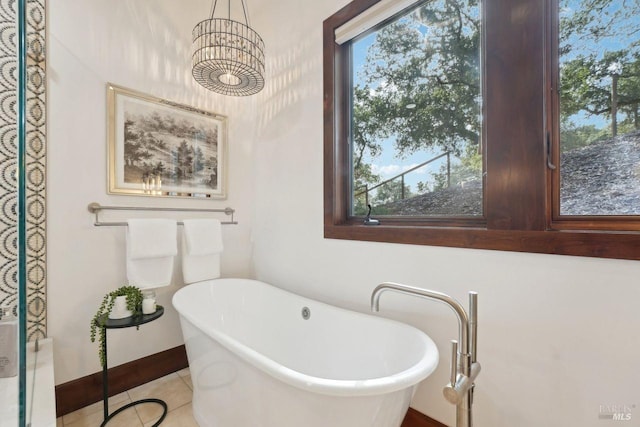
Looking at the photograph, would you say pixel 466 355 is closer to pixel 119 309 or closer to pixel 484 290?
pixel 484 290

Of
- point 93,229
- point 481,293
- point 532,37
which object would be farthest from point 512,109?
point 93,229

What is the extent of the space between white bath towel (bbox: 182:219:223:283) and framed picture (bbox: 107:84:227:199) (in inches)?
10.5

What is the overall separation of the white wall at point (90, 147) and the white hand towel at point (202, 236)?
0.60 feet

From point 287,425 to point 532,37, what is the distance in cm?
173

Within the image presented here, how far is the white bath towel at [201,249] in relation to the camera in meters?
1.93

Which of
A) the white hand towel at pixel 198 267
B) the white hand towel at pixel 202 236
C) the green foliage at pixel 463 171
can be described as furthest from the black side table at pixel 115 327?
the green foliage at pixel 463 171

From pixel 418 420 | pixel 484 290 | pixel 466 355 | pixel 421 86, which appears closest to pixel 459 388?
pixel 466 355

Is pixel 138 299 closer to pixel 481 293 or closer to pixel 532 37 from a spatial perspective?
pixel 481 293

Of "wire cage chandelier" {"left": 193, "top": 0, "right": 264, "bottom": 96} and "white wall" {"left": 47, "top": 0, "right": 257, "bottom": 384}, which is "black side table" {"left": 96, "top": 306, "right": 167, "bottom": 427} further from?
"wire cage chandelier" {"left": 193, "top": 0, "right": 264, "bottom": 96}

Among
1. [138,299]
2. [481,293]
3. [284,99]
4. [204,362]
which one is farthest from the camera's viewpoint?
[284,99]

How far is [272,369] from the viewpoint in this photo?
94 centimetres

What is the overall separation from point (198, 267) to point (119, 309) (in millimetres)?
519

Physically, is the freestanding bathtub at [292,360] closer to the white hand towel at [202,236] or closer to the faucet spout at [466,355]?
the faucet spout at [466,355]

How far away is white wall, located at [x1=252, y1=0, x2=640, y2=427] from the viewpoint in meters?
0.94
